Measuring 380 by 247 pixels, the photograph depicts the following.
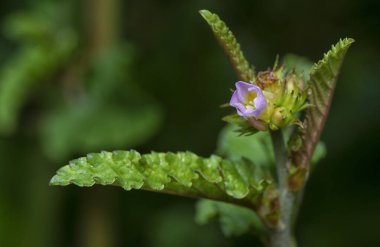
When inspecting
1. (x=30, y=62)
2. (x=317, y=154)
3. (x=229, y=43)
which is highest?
(x=30, y=62)

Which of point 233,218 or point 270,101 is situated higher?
point 270,101

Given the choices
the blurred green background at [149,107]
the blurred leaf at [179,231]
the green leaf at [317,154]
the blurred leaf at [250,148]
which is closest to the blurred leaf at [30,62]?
the blurred green background at [149,107]

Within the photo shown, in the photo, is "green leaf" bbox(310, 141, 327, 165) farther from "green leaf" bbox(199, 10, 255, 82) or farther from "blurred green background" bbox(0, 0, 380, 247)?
"blurred green background" bbox(0, 0, 380, 247)

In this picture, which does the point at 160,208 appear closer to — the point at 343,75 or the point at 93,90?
the point at 93,90

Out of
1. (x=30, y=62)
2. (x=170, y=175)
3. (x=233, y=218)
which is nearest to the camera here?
(x=170, y=175)

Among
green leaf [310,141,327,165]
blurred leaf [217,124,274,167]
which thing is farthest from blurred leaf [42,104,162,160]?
green leaf [310,141,327,165]

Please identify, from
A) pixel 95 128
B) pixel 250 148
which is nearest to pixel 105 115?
pixel 95 128

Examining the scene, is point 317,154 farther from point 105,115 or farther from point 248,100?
point 105,115
